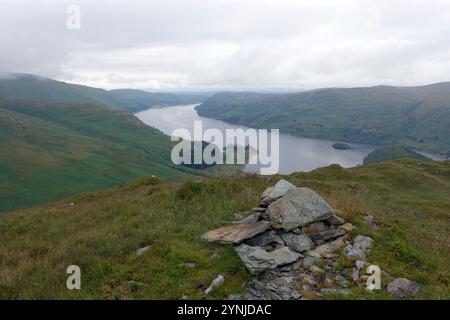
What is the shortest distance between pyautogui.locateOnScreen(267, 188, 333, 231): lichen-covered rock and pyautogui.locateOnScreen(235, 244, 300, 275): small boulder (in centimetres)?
128

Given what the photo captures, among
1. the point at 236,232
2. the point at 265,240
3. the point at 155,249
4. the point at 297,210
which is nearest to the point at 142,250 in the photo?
the point at 155,249

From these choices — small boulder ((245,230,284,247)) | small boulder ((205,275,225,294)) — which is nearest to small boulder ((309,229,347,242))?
small boulder ((245,230,284,247))

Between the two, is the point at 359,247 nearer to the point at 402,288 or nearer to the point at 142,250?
the point at 402,288

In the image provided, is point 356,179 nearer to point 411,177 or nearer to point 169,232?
point 411,177

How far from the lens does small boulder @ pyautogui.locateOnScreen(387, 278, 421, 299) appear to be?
9.81 meters

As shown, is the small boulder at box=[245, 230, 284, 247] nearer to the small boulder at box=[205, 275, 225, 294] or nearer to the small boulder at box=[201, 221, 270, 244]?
the small boulder at box=[201, 221, 270, 244]

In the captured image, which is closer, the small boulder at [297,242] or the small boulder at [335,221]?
the small boulder at [297,242]

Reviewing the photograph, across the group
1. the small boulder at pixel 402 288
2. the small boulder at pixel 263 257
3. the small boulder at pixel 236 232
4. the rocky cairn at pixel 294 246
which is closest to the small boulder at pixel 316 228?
the rocky cairn at pixel 294 246

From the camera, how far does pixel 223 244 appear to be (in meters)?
12.2

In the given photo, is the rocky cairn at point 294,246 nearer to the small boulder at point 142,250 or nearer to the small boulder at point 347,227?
the small boulder at point 347,227

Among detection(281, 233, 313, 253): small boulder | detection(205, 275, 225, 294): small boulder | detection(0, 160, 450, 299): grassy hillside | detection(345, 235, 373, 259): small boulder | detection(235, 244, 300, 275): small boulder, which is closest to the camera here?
detection(205, 275, 225, 294): small boulder

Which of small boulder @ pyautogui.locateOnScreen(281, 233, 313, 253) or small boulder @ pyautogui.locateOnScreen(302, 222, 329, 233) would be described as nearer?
small boulder @ pyautogui.locateOnScreen(281, 233, 313, 253)

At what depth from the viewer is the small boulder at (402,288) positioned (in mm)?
9812

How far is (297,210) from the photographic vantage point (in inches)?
503
